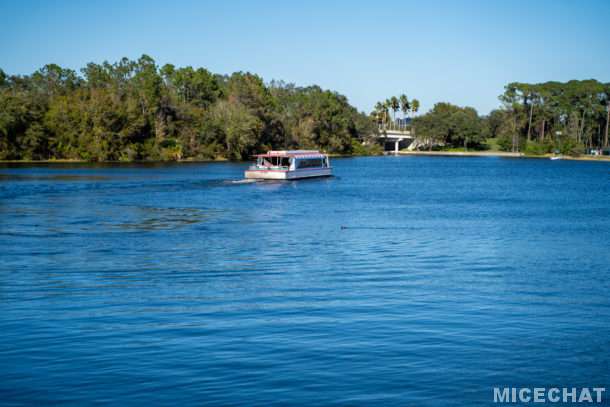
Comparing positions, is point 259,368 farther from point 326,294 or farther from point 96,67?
point 96,67

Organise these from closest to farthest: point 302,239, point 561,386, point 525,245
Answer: point 561,386 < point 525,245 < point 302,239

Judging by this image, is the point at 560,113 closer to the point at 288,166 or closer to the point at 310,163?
→ the point at 310,163

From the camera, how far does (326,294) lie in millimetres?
20344

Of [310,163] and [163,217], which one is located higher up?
[310,163]

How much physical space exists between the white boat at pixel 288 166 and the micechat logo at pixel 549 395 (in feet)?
228

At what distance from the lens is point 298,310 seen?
60.0 feet

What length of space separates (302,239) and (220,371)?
2044cm

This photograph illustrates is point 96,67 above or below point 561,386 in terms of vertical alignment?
above

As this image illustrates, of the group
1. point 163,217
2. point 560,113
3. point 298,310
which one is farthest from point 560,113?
point 298,310

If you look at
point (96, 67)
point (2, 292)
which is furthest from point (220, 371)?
point (96, 67)

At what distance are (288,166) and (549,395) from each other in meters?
73.4

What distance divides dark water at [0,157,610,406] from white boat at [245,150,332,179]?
40849 millimetres

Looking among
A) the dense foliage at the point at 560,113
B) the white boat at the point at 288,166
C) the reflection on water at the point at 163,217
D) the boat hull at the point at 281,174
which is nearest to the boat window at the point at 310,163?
the white boat at the point at 288,166

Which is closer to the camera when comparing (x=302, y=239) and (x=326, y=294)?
(x=326, y=294)
